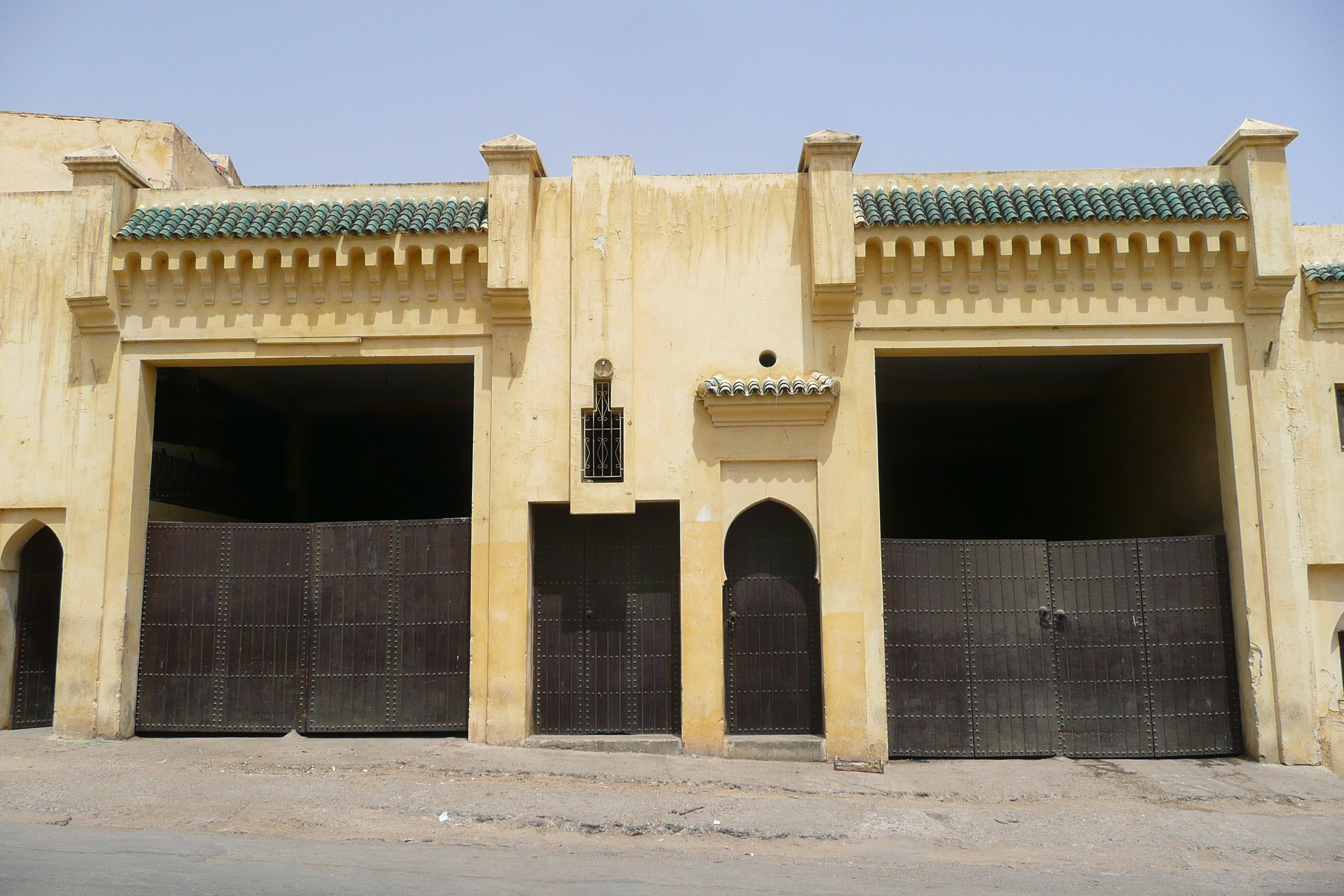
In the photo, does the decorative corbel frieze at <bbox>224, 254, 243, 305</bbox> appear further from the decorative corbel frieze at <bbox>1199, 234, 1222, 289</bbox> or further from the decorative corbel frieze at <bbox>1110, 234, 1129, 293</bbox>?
the decorative corbel frieze at <bbox>1199, 234, 1222, 289</bbox>

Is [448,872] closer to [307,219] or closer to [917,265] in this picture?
[307,219]

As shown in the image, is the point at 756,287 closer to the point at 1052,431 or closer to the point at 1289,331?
the point at 1289,331

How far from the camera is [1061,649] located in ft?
37.2

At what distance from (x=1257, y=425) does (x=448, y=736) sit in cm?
1013

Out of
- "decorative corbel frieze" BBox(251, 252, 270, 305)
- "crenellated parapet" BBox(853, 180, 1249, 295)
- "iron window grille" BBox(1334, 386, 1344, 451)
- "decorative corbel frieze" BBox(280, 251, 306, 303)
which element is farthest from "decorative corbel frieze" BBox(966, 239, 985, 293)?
"decorative corbel frieze" BBox(251, 252, 270, 305)

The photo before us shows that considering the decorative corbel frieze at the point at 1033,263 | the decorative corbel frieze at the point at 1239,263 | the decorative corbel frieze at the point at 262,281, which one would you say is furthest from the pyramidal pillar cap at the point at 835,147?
the decorative corbel frieze at the point at 262,281

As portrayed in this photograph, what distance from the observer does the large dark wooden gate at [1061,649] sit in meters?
11.1

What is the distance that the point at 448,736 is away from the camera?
11289 mm

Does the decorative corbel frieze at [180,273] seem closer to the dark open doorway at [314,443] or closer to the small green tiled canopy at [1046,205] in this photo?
the dark open doorway at [314,443]

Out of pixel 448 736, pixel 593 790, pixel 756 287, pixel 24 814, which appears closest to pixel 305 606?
pixel 448 736

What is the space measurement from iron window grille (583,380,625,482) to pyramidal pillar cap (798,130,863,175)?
3673mm

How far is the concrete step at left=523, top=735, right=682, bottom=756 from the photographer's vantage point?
1075 cm

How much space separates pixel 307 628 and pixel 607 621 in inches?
144

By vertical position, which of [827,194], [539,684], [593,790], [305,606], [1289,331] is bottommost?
[593,790]
